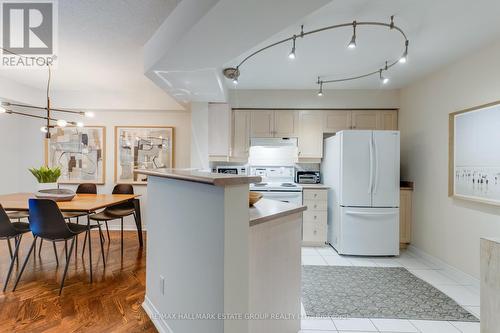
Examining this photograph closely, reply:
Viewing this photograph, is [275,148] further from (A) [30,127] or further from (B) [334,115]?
(A) [30,127]

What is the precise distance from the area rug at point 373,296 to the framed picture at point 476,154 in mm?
1090

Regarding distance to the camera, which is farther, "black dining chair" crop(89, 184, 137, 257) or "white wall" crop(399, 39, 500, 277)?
"black dining chair" crop(89, 184, 137, 257)

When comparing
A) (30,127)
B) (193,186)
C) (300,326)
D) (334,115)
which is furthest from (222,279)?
(30,127)

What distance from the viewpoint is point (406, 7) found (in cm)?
185

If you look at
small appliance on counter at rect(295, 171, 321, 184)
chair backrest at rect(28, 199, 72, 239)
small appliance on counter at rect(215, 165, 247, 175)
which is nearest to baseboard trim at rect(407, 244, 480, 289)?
small appliance on counter at rect(295, 171, 321, 184)

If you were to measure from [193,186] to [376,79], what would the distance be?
3.27m

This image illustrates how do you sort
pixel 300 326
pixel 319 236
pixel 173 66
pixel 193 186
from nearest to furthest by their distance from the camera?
pixel 193 186 → pixel 300 326 → pixel 173 66 → pixel 319 236

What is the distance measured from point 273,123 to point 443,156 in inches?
91.4

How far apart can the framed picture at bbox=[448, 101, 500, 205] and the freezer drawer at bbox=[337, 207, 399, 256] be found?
2.62ft

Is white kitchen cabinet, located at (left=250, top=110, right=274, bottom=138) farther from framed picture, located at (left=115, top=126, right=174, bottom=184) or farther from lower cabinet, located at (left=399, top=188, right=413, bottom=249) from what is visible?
lower cabinet, located at (left=399, top=188, right=413, bottom=249)

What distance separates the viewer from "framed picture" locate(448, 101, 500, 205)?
232 cm

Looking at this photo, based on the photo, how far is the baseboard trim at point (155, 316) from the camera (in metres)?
1.73

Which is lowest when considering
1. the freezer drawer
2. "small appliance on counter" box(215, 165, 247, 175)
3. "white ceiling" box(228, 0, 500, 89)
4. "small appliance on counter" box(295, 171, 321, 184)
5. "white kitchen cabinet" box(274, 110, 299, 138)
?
the freezer drawer

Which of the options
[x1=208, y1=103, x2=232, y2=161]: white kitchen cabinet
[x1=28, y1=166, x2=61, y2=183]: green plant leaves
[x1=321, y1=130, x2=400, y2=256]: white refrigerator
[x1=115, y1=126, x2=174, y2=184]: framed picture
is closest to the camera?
[x1=28, y1=166, x2=61, y2=183]: green plant leaves
